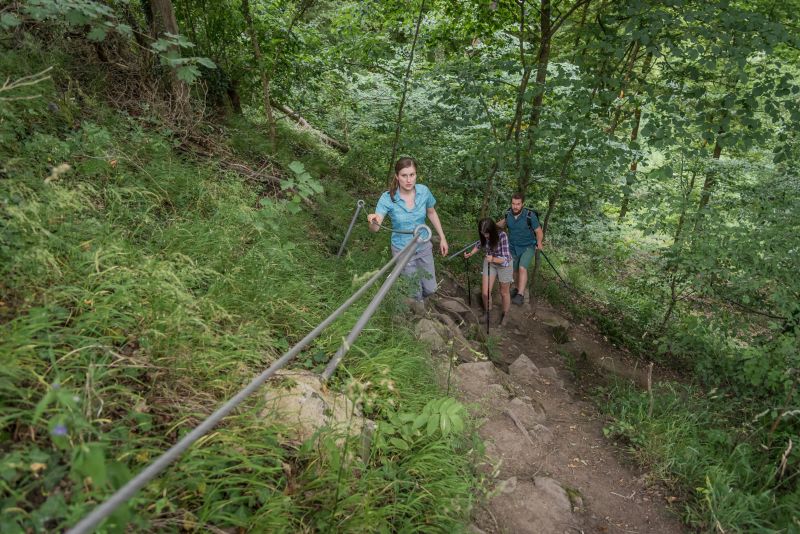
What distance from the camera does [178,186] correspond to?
438 centimetres

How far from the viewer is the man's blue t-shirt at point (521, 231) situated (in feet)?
23.9

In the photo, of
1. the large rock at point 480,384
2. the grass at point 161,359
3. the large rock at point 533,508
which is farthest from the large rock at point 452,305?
the large rock at point 533,508

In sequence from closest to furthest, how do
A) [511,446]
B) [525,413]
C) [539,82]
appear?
[511,446] < [525,413] < [539,82]

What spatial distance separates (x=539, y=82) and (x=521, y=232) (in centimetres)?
221

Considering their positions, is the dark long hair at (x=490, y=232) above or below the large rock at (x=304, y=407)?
above

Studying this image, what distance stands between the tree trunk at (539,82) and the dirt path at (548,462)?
3.10 meters

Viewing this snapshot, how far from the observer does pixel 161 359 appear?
230 centimetres

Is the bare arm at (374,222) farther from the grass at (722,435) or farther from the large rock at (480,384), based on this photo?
the grass at (722,435)

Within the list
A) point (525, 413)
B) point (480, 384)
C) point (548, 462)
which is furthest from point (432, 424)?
point (525, 413)

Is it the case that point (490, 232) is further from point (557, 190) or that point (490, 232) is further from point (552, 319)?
point (552, 319)

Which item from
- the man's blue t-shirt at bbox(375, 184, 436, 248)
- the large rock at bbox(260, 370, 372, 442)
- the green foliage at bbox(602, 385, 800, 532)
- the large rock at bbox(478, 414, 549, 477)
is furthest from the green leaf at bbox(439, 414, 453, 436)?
the man's blue t-shirt at bbox(375, 184, 436, 248)

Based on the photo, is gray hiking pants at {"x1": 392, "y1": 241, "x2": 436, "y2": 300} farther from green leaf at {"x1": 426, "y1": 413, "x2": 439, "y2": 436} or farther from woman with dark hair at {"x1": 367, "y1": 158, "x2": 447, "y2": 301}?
green leaf at {"x1": 426, "y1": 413, "x2": 439, "y2": 436}

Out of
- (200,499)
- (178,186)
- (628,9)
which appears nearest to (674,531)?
(200,499)

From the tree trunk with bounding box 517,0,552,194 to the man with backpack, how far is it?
0.46 meters
